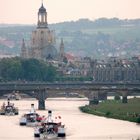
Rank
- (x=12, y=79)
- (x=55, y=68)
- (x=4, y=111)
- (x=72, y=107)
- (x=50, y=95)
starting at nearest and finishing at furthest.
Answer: (x=4, y=111)
(x=72, y=107)
(x=50, y=95)
(x=12, y=79)
(x=55, y=68)

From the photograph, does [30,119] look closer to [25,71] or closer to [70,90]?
[70,90]

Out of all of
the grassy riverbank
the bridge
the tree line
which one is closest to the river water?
the grassy riverbank

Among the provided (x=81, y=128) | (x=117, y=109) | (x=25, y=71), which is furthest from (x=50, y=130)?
(x=25, y=71)

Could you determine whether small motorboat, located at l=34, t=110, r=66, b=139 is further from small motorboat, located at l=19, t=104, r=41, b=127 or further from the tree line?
the tree line

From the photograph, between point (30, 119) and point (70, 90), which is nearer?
point (30, 119)

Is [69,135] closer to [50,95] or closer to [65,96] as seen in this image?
[50,95]

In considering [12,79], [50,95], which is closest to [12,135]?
[50,95]
